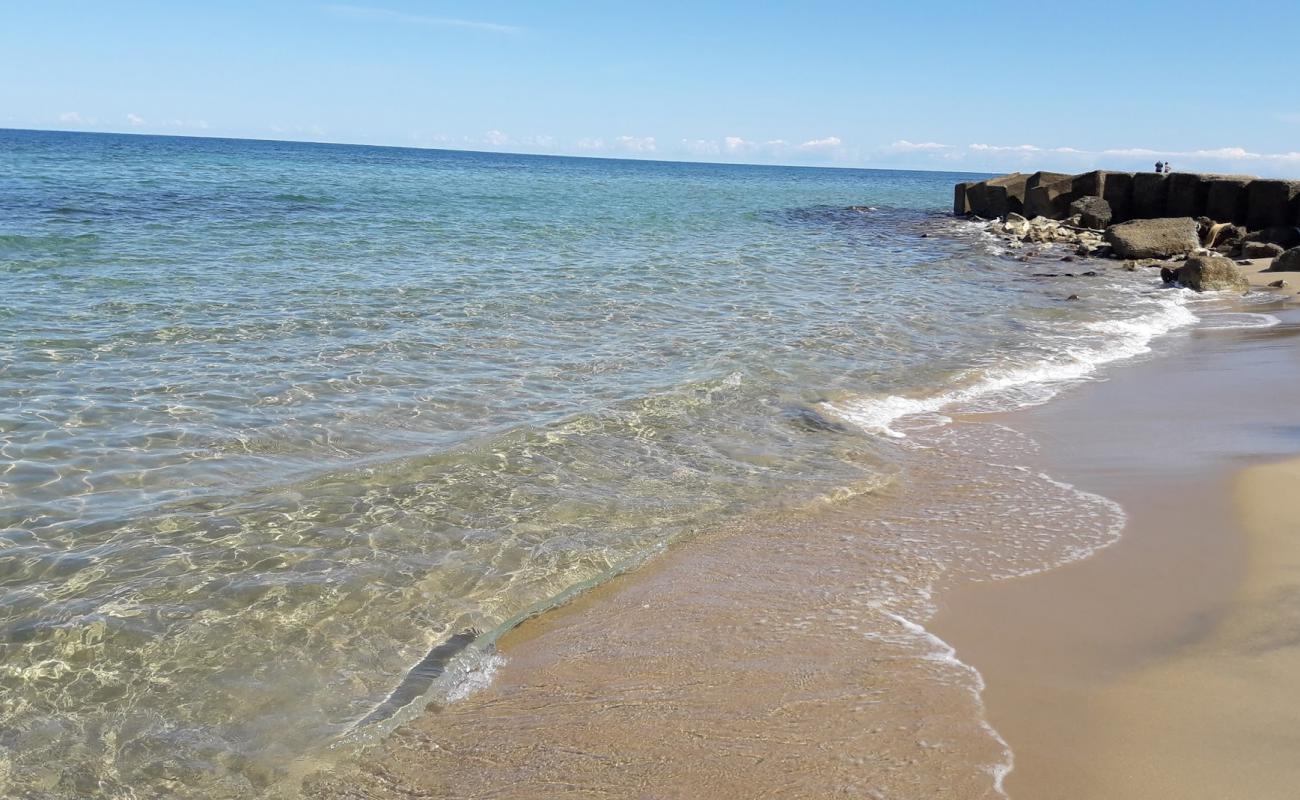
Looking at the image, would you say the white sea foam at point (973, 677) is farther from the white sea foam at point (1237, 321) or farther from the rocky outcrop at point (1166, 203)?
the rocky outcrop at point (1166, 203)

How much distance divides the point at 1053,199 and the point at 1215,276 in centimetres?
1498

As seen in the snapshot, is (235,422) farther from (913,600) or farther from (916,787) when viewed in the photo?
(916,787)

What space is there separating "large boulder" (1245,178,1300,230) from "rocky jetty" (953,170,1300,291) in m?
0.02

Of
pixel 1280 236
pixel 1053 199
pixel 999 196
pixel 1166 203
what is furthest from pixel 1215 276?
pixel 999 196

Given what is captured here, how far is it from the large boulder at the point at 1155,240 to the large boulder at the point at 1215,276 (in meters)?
4.24

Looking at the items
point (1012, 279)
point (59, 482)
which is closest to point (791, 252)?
point (1012, 279)

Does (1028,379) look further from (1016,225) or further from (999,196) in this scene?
(999,196)

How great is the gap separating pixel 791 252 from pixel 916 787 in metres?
20.4

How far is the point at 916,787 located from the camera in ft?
11.1

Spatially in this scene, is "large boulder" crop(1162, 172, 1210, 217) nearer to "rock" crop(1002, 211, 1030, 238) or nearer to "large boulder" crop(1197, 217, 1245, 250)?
"large boulder" crop(1197, 217, 1245, 250)

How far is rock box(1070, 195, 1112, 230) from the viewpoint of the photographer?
2883 centimetres

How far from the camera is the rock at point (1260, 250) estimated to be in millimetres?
20847

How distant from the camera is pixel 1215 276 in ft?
58.6

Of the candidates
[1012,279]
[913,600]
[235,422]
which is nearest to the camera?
[913,600]
